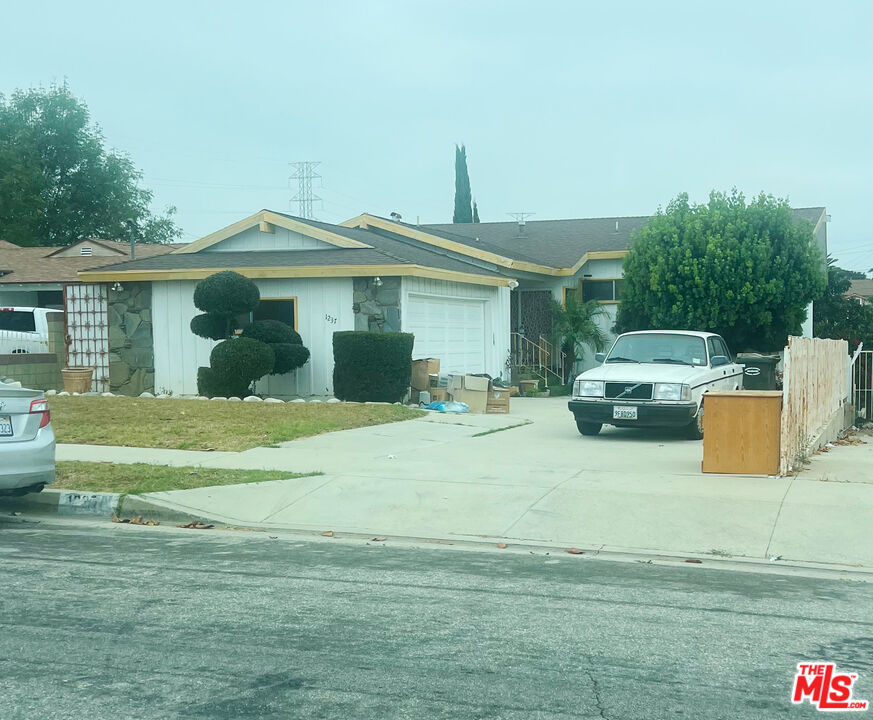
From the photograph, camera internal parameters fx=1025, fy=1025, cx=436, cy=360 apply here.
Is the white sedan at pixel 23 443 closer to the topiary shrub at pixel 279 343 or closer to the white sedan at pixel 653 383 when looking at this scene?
the white sedan at pixel 653 383

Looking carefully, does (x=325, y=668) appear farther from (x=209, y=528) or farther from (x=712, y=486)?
(x=712, y=486)

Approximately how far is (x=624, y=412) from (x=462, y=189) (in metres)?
39.2

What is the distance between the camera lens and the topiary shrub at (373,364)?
18.5m

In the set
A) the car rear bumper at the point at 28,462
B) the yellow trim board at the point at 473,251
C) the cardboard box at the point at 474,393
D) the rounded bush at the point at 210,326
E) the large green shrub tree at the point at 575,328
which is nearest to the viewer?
the car rear bumper at the point at 28,462

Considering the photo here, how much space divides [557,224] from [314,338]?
15.8 metres

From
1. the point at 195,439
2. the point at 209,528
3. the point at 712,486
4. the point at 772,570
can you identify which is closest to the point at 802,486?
the point at 712,486

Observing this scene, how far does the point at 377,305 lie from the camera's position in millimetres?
19672

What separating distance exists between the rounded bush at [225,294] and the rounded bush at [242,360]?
67 cm

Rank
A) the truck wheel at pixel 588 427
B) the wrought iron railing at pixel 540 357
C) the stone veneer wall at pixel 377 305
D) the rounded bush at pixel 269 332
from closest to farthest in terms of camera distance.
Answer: the truck wheel at pixel 588 427
the rounded bush at pixel 269 332
the stone veneer wall at pixel 377 305
the wrought iron railing at pixel 540 357

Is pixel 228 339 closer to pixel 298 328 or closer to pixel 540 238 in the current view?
pixel 298 328

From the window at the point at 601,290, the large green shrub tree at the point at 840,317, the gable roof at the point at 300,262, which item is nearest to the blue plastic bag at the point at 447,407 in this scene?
the gable roof at the point at 300,262

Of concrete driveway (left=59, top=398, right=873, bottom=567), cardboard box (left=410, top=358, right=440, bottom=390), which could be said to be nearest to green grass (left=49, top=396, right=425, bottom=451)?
concrete driveway (left=59, top=398, right=873, bottom=567)

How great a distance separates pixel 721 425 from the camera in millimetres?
10883

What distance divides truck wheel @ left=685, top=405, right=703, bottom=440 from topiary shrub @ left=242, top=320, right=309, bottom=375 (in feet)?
25.2
